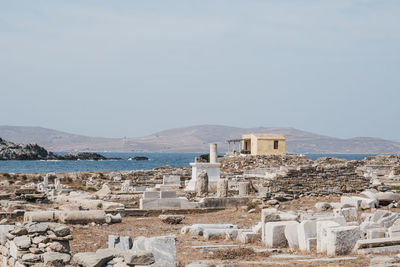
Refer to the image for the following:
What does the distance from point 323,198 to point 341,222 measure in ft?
33.4

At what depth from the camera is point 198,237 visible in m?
13.9

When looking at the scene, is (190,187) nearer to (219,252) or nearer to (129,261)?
(219,252)

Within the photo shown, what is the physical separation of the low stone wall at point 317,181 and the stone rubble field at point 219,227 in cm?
4

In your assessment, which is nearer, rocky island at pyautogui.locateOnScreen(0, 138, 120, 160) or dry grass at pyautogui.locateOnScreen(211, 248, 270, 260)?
dry grass at pyautogui.locateOnScreen(211, 248, 270, 260)

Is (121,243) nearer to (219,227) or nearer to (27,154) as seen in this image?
(219,227)

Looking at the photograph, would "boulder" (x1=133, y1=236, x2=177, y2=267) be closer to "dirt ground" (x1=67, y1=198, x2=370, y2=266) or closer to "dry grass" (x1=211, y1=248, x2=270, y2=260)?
"dirt ground" (x1=67, y1=198, x2=370, y2=266)

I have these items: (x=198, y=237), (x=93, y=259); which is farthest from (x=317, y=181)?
(x=93, y=259)

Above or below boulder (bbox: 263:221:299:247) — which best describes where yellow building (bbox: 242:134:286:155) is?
above

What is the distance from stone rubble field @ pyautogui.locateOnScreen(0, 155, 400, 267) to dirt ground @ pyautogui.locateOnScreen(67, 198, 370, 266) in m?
0.02

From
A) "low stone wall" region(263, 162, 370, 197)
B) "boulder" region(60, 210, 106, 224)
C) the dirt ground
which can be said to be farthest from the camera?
"low stone wall" region(263, 162, 370, 197)

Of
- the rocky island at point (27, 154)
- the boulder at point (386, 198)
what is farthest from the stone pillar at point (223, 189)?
the rocky island at point (27, 154)

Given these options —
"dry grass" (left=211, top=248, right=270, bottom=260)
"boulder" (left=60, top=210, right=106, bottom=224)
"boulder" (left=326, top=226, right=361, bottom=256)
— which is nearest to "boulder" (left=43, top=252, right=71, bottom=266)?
"dry grass" (left=211, top=248, right=270, bottom=260)

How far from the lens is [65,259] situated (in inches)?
353

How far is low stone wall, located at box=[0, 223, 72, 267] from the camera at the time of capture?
911cm
